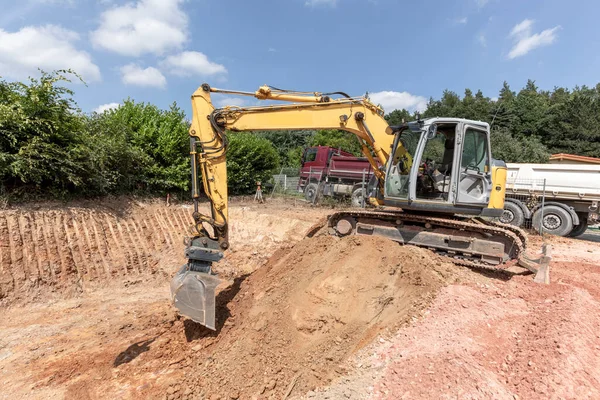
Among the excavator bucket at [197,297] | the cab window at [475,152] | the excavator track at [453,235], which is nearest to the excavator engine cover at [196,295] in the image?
the excavator bucket at [197,297]

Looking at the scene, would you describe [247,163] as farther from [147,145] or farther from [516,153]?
[516,153]

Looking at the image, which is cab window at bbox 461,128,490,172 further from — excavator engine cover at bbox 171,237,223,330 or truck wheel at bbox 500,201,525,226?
truck wheel at bbox 500,201,525,226

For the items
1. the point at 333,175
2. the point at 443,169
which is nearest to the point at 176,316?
the point at 443,169

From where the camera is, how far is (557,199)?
11.4 m

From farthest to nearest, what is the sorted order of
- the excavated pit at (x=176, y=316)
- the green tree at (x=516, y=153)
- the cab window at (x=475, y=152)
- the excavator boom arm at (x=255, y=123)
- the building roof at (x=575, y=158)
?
the green tree at (x=516, y=153), the building roof at (x=575, y=158), the cab window at (x=475, y=152), the excavator boom arm at (x=255, y=123), the excavated pit at (x=176, y=316)

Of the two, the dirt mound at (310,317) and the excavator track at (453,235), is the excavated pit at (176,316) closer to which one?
the dirt mound at (310,317)

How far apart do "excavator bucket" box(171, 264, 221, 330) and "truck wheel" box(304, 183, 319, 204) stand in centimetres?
A: 1206

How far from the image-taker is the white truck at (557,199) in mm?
10906

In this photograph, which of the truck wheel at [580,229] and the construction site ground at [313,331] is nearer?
the construction site ground at [313,331]

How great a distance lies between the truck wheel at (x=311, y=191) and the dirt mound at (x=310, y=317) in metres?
11.0

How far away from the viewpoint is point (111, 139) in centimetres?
964

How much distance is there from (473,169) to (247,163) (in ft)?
39.2

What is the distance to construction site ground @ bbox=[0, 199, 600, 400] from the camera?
9.87 feet

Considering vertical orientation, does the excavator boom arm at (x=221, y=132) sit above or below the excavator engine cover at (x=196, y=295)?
above
